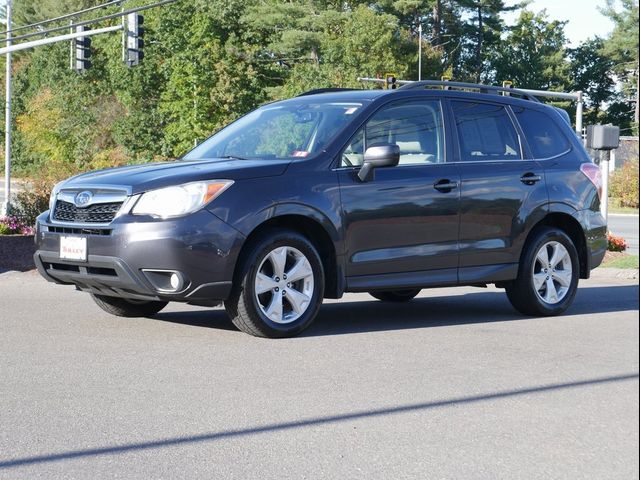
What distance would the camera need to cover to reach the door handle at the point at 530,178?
9352mm

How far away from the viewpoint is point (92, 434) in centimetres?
516

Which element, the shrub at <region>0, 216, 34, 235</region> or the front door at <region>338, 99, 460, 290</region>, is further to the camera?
the shrub at <region>0, 216, 34, 235</region>

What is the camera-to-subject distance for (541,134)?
390 inches

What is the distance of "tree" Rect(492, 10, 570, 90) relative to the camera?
70.5 m

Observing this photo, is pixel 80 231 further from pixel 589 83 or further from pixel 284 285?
pixel 589 83

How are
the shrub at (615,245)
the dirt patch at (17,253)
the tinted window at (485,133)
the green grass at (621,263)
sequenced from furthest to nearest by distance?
the shrub at (615,245), the green grass at (621,263), the dirt patch at (17,253), the tinted window at (485,133)

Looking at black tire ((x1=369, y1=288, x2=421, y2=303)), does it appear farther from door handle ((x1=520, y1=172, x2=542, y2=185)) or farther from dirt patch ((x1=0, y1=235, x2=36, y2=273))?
dirt patch ((x1=0, y1=235, x2=36, y2=273))

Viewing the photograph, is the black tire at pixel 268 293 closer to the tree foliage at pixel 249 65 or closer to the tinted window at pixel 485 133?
the tinted window at pixel 485 133

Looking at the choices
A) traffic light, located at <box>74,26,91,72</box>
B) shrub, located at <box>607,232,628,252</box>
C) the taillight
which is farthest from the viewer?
traffic light, located at <box>74,26,91,72</box>

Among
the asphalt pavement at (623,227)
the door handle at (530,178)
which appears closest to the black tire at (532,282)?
the door handle at (530,178)

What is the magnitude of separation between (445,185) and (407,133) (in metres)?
0.53

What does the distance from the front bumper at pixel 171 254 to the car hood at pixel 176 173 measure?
0.92 feet

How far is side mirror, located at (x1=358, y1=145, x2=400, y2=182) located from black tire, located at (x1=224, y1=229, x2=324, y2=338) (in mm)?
751

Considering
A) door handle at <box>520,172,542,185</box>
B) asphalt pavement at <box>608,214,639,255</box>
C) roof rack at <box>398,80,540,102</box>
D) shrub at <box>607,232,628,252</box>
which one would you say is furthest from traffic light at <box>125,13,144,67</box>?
door handle at <box>520,172,542,185</box>
